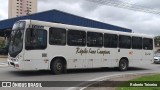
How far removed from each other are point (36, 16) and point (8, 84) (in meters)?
28.4

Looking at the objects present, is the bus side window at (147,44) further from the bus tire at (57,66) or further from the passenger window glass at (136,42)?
the bus tire at (57,66)

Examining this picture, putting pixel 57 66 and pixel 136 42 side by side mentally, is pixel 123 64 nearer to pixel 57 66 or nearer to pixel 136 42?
pixel 136 42

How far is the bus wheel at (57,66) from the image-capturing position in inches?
700

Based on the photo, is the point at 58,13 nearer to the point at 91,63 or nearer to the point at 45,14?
the point at 45,14

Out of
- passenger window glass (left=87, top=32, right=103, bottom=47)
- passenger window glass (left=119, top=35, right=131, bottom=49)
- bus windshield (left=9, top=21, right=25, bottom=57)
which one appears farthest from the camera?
passenger window glass (left=119, top=35, right=131, bottom=49)

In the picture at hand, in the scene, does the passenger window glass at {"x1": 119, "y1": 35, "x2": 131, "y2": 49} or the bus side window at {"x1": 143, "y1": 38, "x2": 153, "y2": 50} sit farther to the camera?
the bus side window at {"x1": 143, "y1": 38, "x2": 153, "y2": 50}

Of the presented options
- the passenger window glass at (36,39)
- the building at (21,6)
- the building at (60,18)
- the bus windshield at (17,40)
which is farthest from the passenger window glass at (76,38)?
the building at (21,6)

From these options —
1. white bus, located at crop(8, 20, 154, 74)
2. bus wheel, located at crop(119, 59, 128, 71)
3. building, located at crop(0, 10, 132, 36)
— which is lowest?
bus wheel, located at crop(119, 59, 128, 71)

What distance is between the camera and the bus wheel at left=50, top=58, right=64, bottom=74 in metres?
17.8

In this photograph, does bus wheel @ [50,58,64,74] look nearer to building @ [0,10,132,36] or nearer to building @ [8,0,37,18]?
building @ [0,10,132,36]

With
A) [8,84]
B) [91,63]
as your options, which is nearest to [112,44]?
[91,63]

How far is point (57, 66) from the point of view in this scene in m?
18.0

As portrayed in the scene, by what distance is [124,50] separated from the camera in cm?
2273

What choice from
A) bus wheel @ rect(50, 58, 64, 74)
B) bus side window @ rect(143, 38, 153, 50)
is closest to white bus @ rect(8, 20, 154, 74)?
bus wheel @ rect(50, 58, 64, 74)
